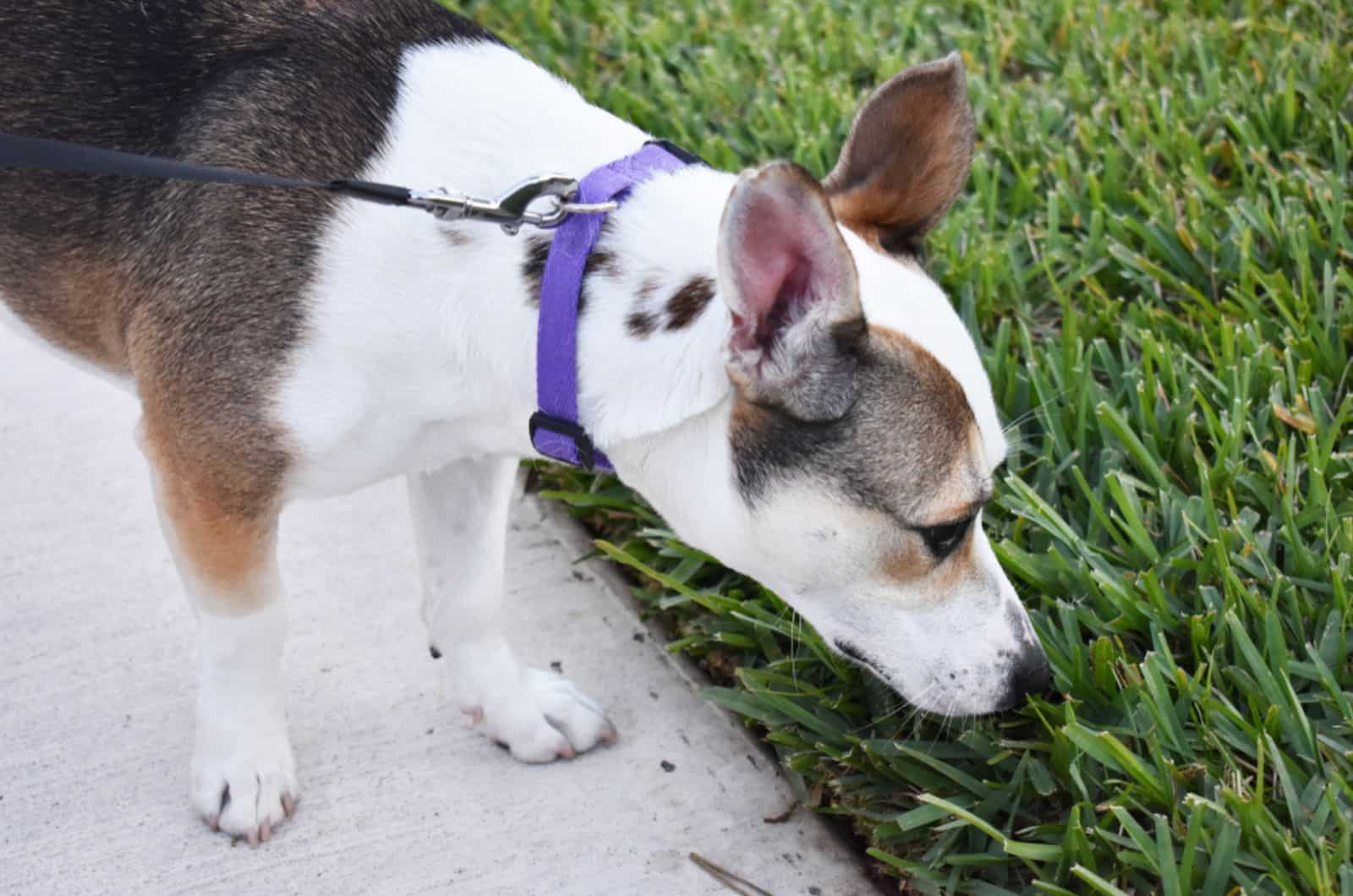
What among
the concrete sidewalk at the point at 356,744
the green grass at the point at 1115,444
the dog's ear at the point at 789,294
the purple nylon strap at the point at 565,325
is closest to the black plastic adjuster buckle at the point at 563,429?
the purple nylon strap at the point at 565,325

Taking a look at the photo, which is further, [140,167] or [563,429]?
[563,429]

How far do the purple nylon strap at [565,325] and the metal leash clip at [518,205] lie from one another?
0.02m

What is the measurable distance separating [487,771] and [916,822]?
1.02 meters

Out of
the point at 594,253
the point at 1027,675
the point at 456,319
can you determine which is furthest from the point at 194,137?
the point at 1027,675

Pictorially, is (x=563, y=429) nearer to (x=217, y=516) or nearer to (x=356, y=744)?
(x=217, y=516)

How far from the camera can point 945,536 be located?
273 cm

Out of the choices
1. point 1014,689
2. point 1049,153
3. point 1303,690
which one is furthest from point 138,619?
point 1049,153

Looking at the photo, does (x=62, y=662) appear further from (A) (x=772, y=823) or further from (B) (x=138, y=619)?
(A) (x=772, y=823)

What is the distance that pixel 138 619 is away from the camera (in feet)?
12.4

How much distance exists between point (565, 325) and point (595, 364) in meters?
0.09

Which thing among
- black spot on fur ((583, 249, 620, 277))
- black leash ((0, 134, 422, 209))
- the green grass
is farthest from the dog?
the green grass

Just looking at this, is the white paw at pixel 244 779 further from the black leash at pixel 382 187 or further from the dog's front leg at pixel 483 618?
the black leash at pixel 382 187

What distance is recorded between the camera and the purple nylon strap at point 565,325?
8.71 feet

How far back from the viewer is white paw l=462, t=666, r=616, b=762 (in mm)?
3383
